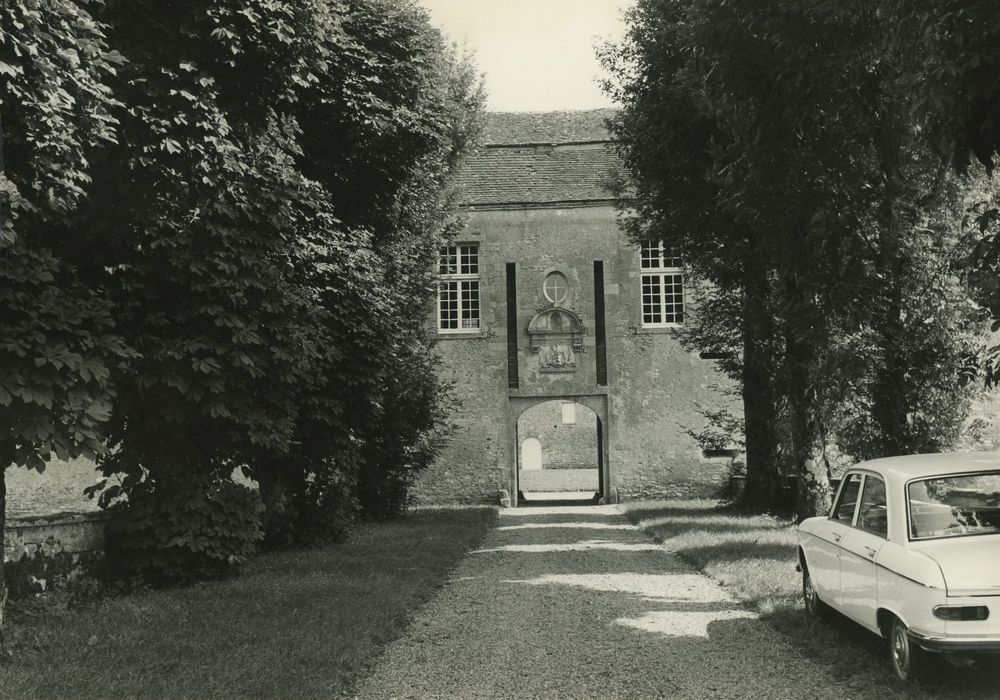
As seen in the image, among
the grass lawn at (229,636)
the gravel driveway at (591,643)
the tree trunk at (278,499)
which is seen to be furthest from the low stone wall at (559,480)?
the grass lawn at (229,636)

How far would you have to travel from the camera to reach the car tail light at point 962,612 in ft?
16.9

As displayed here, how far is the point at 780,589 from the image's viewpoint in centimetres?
920

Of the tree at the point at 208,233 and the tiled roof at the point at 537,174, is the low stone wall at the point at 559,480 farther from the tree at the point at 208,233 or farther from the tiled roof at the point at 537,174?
the tree at the point at 208,233

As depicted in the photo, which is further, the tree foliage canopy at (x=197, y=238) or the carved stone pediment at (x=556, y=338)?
the carved stone pediment at (x=556, y=338)

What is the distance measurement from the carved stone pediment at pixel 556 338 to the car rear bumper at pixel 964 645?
68.7 ft

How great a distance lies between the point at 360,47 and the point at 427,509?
41.0 ft

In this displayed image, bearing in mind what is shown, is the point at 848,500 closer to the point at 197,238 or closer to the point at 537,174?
the point at 197,238

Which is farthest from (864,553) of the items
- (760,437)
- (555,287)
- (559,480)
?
(559,480)

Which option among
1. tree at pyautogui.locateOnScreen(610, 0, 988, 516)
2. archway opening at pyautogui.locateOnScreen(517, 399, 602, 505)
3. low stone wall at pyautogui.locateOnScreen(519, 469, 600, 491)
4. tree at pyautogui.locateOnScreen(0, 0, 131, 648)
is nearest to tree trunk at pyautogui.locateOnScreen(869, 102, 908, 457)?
tree at pyautogui.locateOnScreen(610, 0, 988, 516)

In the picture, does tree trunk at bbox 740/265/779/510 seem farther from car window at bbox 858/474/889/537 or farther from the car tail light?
the car tail light

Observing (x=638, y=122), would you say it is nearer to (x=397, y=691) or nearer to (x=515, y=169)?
(x=515, y=169)

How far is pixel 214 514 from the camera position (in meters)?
10.7

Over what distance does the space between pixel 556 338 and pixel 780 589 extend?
56.8 ft

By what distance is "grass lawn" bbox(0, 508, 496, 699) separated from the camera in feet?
19.2
